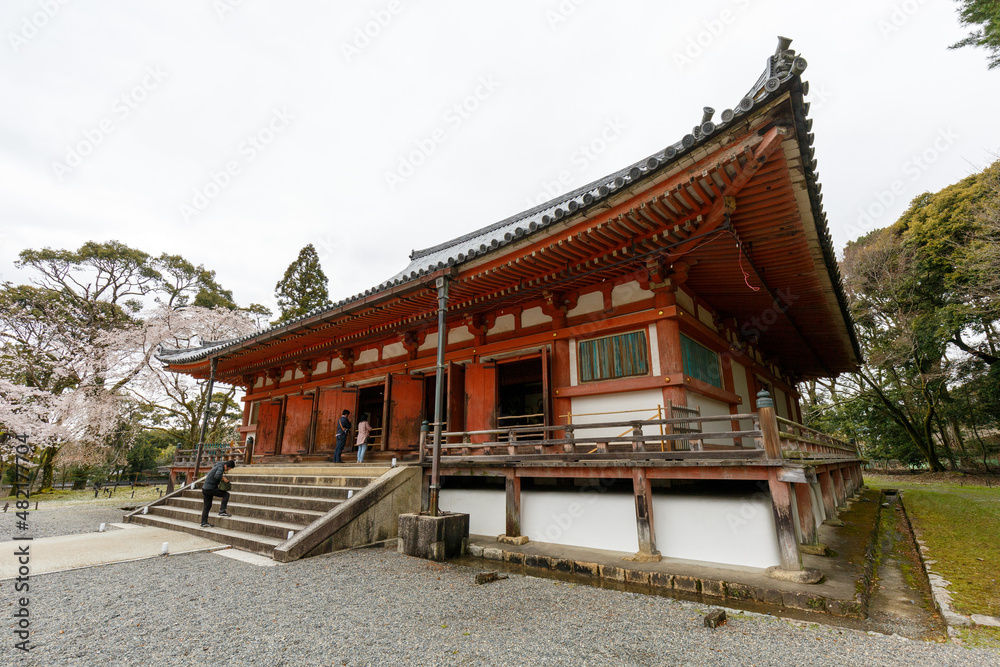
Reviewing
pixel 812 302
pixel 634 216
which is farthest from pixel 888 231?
pixel 634 216

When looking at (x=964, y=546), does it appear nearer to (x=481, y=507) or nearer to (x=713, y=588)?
(x=713, y=588)

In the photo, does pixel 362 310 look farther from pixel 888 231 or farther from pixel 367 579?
pixel 888 231

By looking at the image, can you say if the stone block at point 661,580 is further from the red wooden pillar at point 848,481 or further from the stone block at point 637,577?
the red wooden pillar at point 848,481

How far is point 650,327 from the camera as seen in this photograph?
7285mm

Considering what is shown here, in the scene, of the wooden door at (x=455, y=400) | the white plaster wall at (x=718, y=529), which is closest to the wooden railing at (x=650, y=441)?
the wooden door at (x=455, y=400)

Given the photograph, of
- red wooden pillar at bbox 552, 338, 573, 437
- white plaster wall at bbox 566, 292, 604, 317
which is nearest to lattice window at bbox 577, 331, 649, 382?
red wooden pillar at bbox 552, 338, 573, 437

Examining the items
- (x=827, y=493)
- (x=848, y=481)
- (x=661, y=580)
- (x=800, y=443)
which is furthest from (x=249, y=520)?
(x=848, y=481)

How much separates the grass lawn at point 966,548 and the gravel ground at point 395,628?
1161 mm

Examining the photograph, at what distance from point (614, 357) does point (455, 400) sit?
354 cm

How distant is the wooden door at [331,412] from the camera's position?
38.4ft

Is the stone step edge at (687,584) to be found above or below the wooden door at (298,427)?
below

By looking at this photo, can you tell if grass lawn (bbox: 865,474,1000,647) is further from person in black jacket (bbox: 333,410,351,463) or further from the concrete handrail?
person in black jacket (bbox: 333,410,351,463)

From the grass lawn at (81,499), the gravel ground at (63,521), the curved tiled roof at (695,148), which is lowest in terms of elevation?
the grass lawn at (81,499)

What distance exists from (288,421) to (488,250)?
9.69 meters
